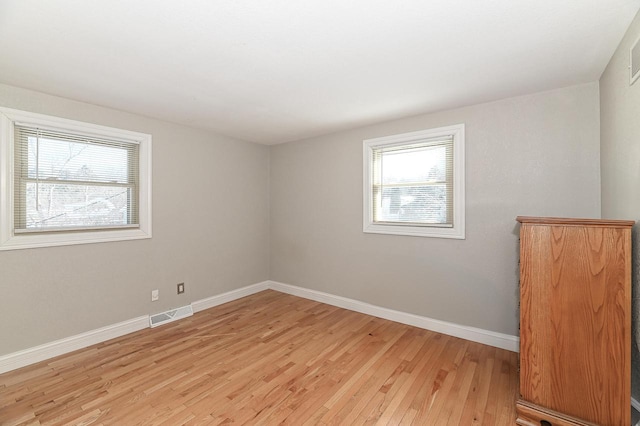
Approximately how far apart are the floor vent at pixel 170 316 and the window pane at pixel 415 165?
9.74 feet

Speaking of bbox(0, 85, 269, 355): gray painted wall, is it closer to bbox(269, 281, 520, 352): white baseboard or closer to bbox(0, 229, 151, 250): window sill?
bbox(0, 229, 151, 250): window sill

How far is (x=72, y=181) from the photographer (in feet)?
8.86

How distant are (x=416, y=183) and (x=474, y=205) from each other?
0.66m

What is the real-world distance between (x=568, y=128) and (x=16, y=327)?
508 cm

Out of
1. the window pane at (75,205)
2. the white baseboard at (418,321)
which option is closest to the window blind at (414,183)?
the white baseboard at (418,321)

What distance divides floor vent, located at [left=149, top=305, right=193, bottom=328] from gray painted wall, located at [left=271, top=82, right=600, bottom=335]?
1.63m

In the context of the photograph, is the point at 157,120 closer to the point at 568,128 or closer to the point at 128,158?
the point at 128,158

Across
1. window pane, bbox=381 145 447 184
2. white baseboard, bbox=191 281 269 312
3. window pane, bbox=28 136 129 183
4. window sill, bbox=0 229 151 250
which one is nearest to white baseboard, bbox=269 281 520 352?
white baseboard, bbox=191 281 269 312

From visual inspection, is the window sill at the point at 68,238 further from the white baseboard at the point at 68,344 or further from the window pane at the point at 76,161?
the white baseboard at the point at 68,344

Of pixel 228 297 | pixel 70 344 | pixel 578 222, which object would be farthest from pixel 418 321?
pixel 70 344

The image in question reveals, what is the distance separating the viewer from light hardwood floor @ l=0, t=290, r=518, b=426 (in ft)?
5.93

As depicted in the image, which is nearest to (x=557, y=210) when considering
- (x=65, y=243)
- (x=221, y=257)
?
(x=221, y=257)

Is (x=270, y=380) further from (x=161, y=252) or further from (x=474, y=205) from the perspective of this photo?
(x=474, y=205)

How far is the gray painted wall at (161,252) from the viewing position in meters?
2.43
